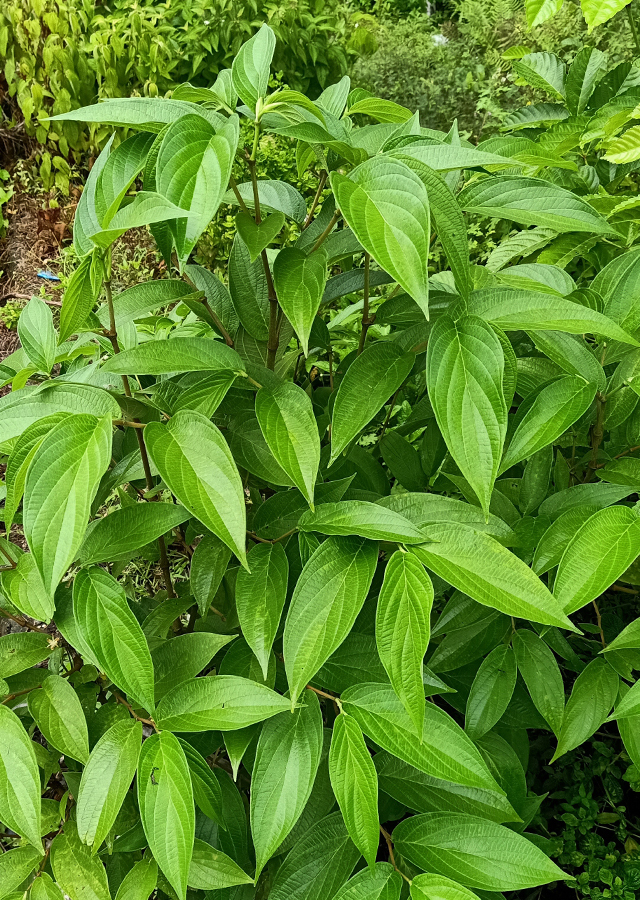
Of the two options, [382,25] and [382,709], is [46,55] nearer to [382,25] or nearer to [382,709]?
[382,25]

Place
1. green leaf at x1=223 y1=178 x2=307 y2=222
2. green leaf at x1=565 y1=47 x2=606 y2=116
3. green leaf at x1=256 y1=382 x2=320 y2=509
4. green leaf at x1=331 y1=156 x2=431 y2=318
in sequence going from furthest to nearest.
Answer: green leaf at x1=565 y1=47 x2=606 y2=116
green leaf at x1=223 y1=178 x2=307 y2=222
green leaf at x1=256 y1=382 x2=320 y2=509
green leaf at x1=331 y1=156 x2=431 y2=318

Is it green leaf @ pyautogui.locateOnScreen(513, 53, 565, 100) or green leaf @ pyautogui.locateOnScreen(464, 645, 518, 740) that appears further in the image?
green leaf @ pyautogui.locateOnScreen(513, 53, 565, 100)

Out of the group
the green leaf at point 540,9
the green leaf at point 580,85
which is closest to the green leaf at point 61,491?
the green leaf at point 540,9

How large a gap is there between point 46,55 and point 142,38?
1.59 feet

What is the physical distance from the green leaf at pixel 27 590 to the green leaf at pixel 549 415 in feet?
1.61

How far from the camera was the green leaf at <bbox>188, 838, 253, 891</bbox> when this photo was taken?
71 centimetres

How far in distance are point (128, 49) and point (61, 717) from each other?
3.48 m

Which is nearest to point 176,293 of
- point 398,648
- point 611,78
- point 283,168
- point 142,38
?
point 398,648

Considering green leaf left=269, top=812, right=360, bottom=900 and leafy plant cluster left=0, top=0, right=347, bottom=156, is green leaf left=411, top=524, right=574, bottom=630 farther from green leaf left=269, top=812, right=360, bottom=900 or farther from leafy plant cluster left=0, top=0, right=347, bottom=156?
leafy plant cluster left=0, top=0, right=347, bottom=156

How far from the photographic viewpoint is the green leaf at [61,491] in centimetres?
56

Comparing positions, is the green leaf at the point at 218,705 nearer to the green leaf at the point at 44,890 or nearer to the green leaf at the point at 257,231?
the green leaf at the point at 44,890

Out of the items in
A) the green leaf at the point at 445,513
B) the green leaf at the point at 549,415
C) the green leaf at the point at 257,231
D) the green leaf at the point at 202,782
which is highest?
the green leaf at the point at 257,231

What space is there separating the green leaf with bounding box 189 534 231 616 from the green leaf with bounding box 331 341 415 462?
19 centimetres

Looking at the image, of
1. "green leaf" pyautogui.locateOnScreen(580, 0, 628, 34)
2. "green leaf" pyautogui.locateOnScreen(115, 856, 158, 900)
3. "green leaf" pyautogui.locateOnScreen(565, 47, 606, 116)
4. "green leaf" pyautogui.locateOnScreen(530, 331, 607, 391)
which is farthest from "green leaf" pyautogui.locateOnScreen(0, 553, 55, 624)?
"green leaf" pyautogui.locateOnScreen(565, 47, 606, 116)
